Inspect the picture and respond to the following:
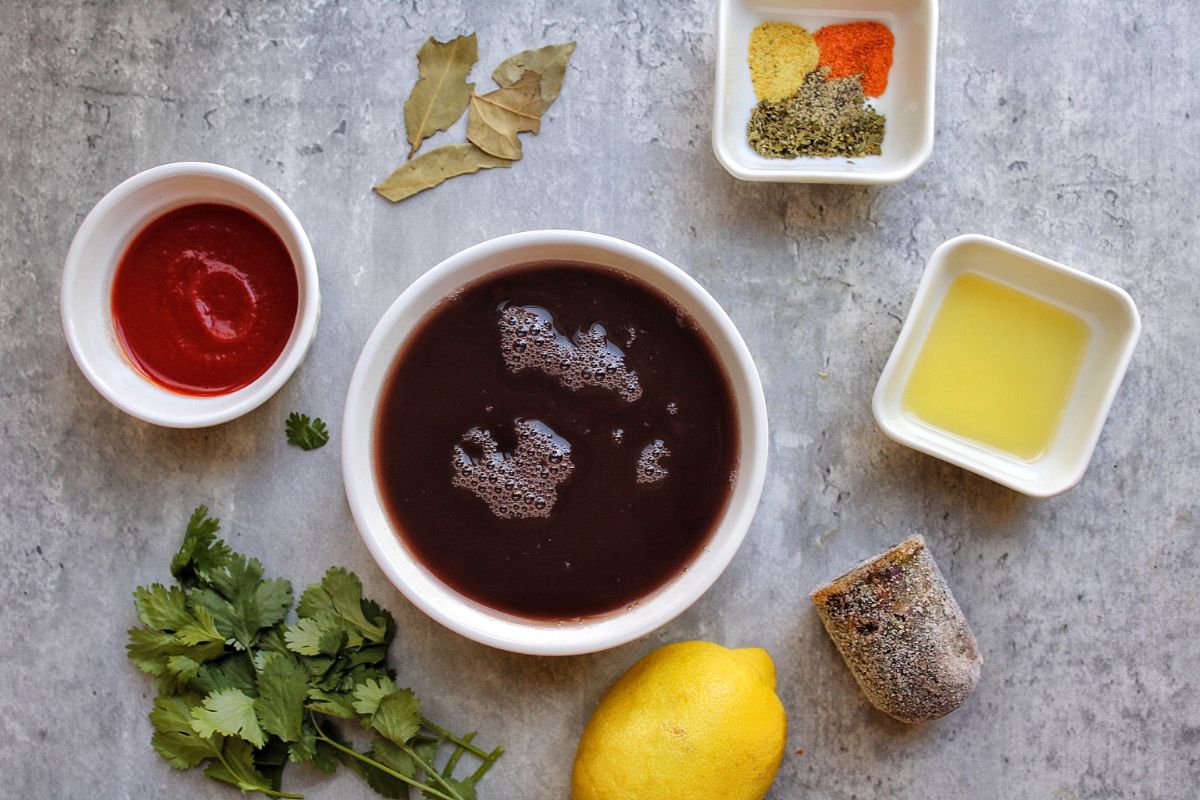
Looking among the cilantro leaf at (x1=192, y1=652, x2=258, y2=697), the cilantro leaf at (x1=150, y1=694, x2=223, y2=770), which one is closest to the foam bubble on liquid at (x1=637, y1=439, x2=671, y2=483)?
the cilantro leaf at (x1=192, y1=652, x2=258, y2=697)

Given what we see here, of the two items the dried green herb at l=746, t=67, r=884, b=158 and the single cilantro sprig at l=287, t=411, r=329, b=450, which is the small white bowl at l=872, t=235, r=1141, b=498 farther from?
the single cilantro sprig at l=287, t=411, r=329, b=450

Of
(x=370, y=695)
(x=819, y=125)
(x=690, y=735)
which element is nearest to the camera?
(x=690, y=735)

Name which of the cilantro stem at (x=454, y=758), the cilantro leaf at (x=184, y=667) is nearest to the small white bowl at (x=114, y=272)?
the cilantro leaf at (x=184, y=667)

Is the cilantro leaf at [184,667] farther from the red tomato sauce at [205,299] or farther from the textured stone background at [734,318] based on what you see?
the red tomato sauce at [205,299]

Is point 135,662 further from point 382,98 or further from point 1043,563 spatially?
point 1043,563

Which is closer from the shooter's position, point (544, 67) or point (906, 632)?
point (906, 632)

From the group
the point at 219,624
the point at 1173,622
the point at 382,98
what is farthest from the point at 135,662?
the point at 1173,622

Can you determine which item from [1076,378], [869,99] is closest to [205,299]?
[869,99]

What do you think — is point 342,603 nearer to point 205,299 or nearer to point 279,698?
point 279,698
